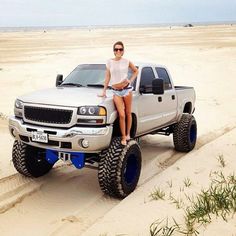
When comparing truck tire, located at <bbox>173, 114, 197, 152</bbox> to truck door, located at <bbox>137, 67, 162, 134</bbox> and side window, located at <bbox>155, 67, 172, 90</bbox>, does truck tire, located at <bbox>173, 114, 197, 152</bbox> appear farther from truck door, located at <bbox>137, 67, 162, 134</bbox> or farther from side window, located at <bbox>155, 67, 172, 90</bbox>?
truck door, located at <bbox>137, 67, 162, 134</bbox>

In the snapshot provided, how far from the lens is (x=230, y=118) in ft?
38.8

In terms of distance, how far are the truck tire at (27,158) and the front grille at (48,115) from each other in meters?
0.79

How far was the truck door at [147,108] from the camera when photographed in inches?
257

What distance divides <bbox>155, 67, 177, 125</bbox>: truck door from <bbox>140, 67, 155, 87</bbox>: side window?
341mm

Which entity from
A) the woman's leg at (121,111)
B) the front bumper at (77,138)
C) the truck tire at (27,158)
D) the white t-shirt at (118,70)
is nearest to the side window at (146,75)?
the white t-shirt at (118,70)

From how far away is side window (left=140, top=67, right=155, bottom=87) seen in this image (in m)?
6.97

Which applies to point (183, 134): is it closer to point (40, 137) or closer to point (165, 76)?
point (165, 76)

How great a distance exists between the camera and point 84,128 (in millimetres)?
5355

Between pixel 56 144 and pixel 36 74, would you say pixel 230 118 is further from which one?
pixel 36 74

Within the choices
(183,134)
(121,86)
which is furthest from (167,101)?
(121,86)

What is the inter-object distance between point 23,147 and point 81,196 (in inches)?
46.9

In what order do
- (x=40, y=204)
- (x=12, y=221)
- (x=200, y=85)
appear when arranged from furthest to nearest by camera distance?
(x=200, y=85) < (x=40, y=204) < (x=12, y=221)

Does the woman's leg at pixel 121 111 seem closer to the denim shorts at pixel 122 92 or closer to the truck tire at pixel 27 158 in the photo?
the denim shorts at pixel 122 92

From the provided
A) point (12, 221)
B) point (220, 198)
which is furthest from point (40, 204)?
point (220, 198)
